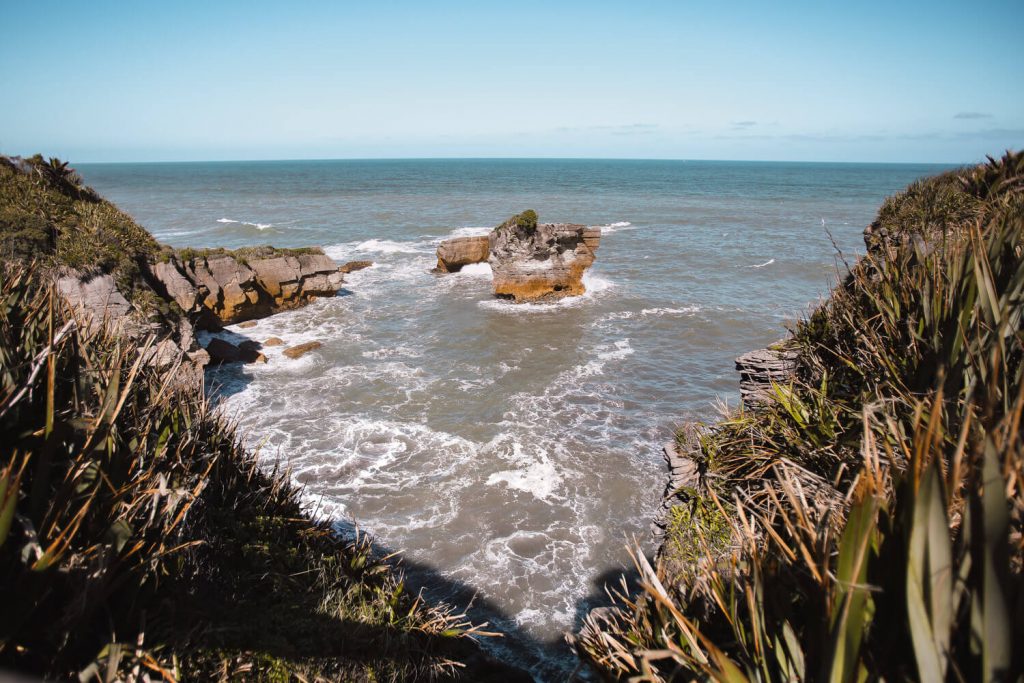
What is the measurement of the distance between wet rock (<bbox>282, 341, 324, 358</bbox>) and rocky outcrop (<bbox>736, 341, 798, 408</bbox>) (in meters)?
15.2

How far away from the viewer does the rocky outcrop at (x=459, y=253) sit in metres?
30.6

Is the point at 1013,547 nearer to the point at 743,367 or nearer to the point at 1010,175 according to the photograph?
the point at 743,367

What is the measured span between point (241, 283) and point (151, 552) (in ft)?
64.1

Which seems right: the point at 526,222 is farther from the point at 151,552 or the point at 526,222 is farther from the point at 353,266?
the point at 151,552

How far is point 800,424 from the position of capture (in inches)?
219

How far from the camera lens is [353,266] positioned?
31547mm

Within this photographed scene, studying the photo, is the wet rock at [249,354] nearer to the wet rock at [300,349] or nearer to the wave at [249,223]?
the wet rock at [300,349]

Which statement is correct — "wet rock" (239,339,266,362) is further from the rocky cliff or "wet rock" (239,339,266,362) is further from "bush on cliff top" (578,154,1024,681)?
"bush on cliff top" (578,154,1024,681)

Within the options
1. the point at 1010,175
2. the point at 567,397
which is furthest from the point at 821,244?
the point at 567,397

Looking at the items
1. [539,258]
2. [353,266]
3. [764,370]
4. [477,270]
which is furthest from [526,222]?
[764,370]

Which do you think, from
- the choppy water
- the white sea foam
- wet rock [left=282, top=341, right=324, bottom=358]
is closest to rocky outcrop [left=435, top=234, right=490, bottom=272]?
the white sea foam

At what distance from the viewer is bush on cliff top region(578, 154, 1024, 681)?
213 centimetres

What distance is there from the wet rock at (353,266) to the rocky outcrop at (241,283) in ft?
18.1

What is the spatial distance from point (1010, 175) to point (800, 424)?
11.2 meters
